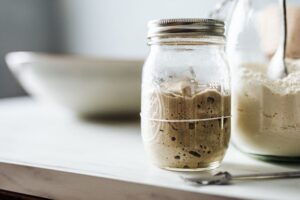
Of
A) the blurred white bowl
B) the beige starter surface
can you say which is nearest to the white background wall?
the blurred white bowl

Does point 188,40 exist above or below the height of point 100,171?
above

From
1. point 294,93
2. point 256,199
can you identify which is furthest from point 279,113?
point 256,199

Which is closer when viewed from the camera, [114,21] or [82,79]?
[82,79]

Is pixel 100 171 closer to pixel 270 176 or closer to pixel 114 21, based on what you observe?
pixel 270 176

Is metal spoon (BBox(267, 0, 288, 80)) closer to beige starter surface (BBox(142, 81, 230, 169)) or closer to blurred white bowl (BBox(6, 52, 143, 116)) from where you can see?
beige starter surface (BBox(142, 81, 230, 169))

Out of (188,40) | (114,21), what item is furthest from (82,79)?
(114,21)
